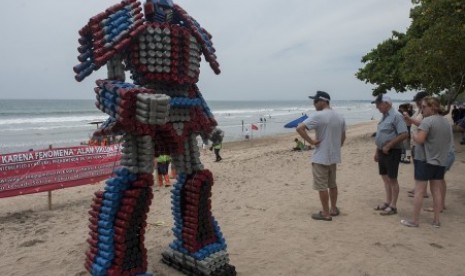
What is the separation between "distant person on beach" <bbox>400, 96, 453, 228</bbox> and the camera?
206 inches

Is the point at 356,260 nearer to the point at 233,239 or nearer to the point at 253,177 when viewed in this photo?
the point at 233,239

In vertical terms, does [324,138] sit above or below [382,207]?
above

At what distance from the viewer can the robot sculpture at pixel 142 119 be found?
135 inches

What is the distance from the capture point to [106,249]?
349 cm

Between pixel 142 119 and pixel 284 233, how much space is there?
10.4 ft

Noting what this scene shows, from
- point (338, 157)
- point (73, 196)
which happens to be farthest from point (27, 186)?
point (338, 157)

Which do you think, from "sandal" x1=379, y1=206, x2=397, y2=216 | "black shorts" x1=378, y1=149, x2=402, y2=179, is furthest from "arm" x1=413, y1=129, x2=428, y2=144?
"sandal" x1=379, y1=206, x2=397, y2=216

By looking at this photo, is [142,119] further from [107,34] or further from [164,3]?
[164,3]

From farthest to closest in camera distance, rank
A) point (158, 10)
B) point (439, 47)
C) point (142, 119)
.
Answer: point (439, 47) < point (158, 10) < point (142, 119)

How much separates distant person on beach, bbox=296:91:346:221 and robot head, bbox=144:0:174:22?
2.74 meters

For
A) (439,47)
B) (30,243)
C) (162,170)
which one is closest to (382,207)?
(162,170)

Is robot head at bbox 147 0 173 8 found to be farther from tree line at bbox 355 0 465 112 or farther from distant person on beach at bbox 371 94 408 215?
tree line at bbox 355 0 465 112

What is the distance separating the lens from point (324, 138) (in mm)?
5809

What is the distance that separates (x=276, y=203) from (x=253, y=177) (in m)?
3.30
